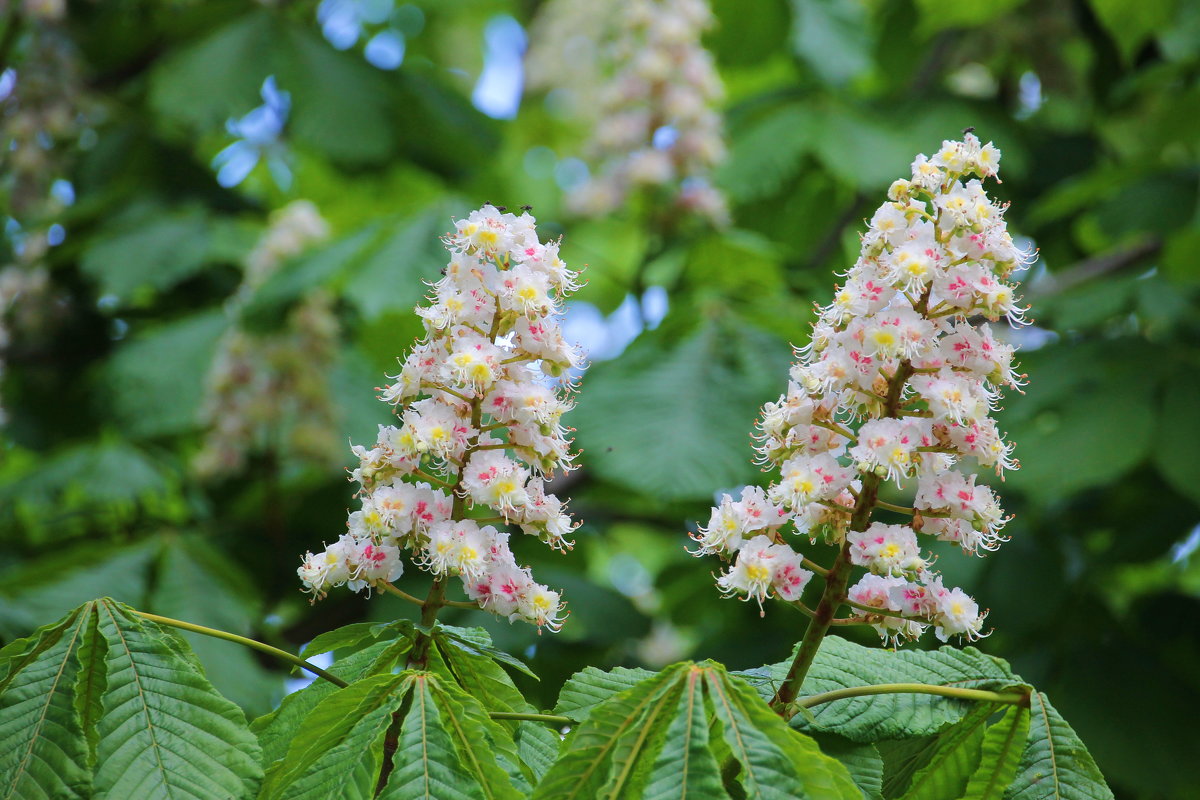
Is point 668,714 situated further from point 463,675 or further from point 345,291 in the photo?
point 345,291

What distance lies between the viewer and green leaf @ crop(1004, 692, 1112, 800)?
5.16 feet

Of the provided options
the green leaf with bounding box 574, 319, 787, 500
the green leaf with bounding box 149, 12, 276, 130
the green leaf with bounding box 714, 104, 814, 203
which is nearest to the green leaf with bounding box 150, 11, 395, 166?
the green leaf with bounding box 149, 12, 276, 130

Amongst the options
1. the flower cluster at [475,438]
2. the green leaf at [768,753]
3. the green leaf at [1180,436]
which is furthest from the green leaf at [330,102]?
the green leaf at [768,753]

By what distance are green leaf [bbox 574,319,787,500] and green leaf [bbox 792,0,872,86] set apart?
1423 mm

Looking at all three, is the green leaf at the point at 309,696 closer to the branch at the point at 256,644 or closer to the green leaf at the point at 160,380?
the branch at the point at 256,644

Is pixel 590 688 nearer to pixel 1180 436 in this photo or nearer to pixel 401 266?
pixel 401 266

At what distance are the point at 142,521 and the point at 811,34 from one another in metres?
3.11

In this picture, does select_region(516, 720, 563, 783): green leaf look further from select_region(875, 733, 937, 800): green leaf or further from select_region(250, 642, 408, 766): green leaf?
select_region(875, 733, 937, 800): green leaf

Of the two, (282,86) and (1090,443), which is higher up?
(282,86)

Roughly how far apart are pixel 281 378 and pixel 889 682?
10.9 feet

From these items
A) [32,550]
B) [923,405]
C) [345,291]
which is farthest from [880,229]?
[32,550]

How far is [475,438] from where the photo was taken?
1.56 m

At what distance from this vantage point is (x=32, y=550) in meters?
4.68

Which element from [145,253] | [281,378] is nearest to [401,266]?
[281,378]
